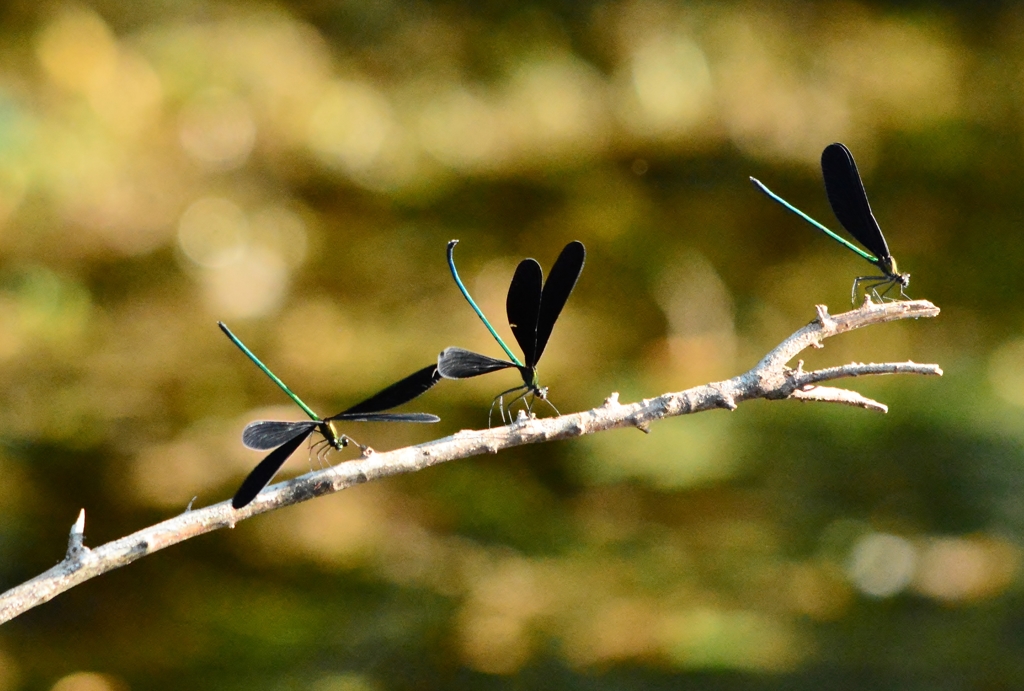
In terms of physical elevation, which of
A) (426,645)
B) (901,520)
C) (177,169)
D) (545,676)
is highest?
(177,169)

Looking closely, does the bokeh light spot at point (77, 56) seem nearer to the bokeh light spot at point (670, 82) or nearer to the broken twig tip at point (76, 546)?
the bokeh light spot at point (670, 82)

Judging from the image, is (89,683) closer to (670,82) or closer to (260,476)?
(260,476)

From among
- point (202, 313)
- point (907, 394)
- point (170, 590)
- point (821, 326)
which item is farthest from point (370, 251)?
point (821, 326)

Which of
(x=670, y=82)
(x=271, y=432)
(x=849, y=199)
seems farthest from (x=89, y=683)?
(x=670, y=82)

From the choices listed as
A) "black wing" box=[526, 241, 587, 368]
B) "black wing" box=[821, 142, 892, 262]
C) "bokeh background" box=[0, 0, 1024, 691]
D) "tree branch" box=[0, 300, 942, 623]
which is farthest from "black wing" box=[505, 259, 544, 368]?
"bokeh background" box=[0, 0, 1024, 691]

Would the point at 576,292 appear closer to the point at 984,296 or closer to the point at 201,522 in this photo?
the point at 984,296

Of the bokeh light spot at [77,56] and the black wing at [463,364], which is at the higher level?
the bokeh light spot at [77,56]

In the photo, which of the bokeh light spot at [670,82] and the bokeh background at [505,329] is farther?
the bokeh light spot at [670,82]

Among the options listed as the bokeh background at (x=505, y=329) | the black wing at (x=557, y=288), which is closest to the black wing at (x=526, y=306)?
the black wing at (x=557, y=288)

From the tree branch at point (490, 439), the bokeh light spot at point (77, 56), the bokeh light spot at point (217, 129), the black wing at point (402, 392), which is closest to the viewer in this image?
the tree branch at point (490, 439)
